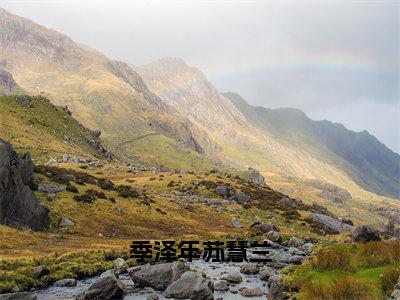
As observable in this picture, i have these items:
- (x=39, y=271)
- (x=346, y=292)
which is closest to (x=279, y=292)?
(x=346, y=292)

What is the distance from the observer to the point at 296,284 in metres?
27.7

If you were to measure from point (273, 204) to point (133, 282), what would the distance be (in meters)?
71.4

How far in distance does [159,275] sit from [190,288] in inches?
190

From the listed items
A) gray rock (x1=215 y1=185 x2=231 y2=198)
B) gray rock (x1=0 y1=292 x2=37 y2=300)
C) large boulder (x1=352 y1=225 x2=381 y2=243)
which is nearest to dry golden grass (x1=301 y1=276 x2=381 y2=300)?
gray rock (x1=0 y1=292 x2=37 y2=300)

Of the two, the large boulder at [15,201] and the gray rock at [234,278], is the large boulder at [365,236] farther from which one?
the large boulder at [15,201]

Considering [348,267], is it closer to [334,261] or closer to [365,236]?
[334,261]

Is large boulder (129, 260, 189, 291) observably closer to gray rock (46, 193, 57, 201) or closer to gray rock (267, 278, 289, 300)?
gray rock (267, 278, 289, 300)

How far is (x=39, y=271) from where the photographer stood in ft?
116

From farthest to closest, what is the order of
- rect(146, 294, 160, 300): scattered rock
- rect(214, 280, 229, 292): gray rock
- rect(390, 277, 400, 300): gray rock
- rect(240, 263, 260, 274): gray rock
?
rect(240, 263, 260, 274): gray rock, rect(214, 280, 229, 292): gray rock, rect(146, 294, 160, 300): scattered rock, rect(390, 277, 400, 300): gray rock

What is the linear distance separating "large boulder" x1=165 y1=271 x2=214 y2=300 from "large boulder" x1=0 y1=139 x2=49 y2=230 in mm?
Result: 25262

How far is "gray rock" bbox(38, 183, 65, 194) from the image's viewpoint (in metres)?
64.9

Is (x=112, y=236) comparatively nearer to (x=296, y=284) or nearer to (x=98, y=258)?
(x=98, y=258)

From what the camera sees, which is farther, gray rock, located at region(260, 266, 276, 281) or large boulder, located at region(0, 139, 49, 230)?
large boulder, located at region(0, 139, 49, 230)

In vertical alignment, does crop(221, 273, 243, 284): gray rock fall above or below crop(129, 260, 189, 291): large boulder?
below
